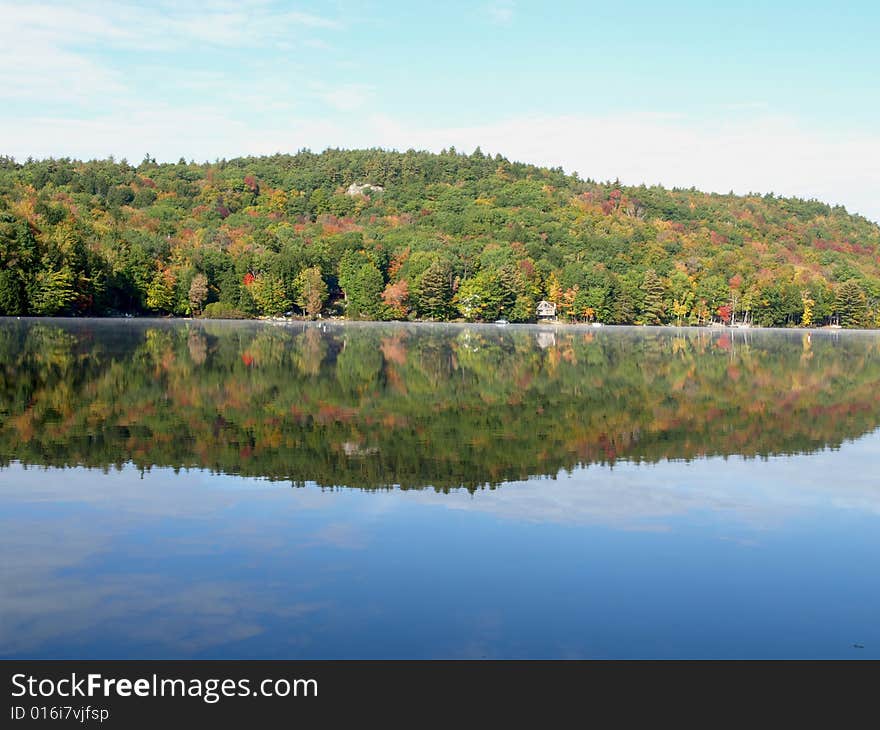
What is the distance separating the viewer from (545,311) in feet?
383

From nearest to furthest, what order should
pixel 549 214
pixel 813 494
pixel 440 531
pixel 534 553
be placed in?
pixel 534 553 → pixel 440 531 → pixel 813 494 → pixel 549 214

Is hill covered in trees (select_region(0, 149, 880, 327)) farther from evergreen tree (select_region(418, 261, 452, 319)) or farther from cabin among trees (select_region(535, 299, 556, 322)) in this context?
cabin among trees (select_region(535, 299, 556, 322))

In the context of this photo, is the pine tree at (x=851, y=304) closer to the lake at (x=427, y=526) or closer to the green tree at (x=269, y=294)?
the green tree at (x=269, y=294)

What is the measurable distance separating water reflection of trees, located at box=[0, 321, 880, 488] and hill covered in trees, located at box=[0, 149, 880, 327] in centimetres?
5380

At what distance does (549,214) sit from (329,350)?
102405mm

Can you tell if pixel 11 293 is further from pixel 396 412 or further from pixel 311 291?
pixel 396 412

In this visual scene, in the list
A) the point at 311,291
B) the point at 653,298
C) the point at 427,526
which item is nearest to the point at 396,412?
the point at 427,526

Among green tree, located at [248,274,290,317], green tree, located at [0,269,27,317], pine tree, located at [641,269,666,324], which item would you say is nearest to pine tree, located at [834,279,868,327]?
pine tree, located at [641,269,666,324]

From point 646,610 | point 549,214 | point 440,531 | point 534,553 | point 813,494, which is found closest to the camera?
point 646,610

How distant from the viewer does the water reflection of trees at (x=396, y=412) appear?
49.3 ft
